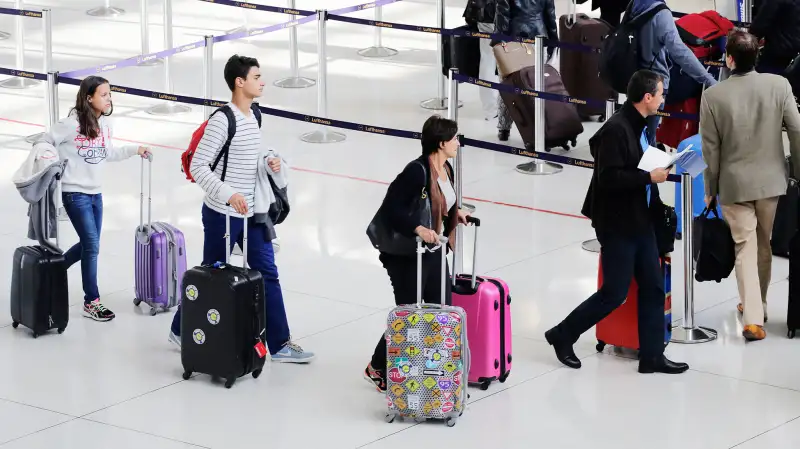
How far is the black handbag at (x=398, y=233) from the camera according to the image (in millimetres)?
8070

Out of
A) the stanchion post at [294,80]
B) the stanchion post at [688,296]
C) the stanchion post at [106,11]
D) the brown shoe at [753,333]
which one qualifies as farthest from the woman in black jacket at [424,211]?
the stanchion post at [106,11]

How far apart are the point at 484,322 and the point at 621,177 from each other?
107 cm

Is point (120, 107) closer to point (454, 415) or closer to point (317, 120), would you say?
point (317, 120)

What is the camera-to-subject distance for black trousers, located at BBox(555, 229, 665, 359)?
8.59 meters

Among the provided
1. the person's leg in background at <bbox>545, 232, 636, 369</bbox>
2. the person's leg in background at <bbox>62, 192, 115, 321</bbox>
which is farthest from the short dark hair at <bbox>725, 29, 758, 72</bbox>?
the person's leg in background at <bbox>62, 192, 115, 321</bbox>

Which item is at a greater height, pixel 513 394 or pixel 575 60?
pixel 575 60

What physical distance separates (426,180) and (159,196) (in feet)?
17.6

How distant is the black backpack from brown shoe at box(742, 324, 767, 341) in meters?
2.78

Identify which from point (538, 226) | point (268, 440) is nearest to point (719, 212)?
point (538, 226)

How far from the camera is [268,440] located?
7.88m

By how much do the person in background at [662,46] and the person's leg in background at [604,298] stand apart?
10.5ft

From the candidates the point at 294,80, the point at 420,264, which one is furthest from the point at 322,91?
the point at 420,264

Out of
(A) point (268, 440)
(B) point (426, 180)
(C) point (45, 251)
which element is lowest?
(A) point (268, 440)

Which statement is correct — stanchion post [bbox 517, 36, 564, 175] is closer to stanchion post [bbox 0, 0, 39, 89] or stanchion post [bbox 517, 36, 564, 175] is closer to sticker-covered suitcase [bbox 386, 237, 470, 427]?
sticker-covered suitcase [bbox 386, 237, 470, 427]
